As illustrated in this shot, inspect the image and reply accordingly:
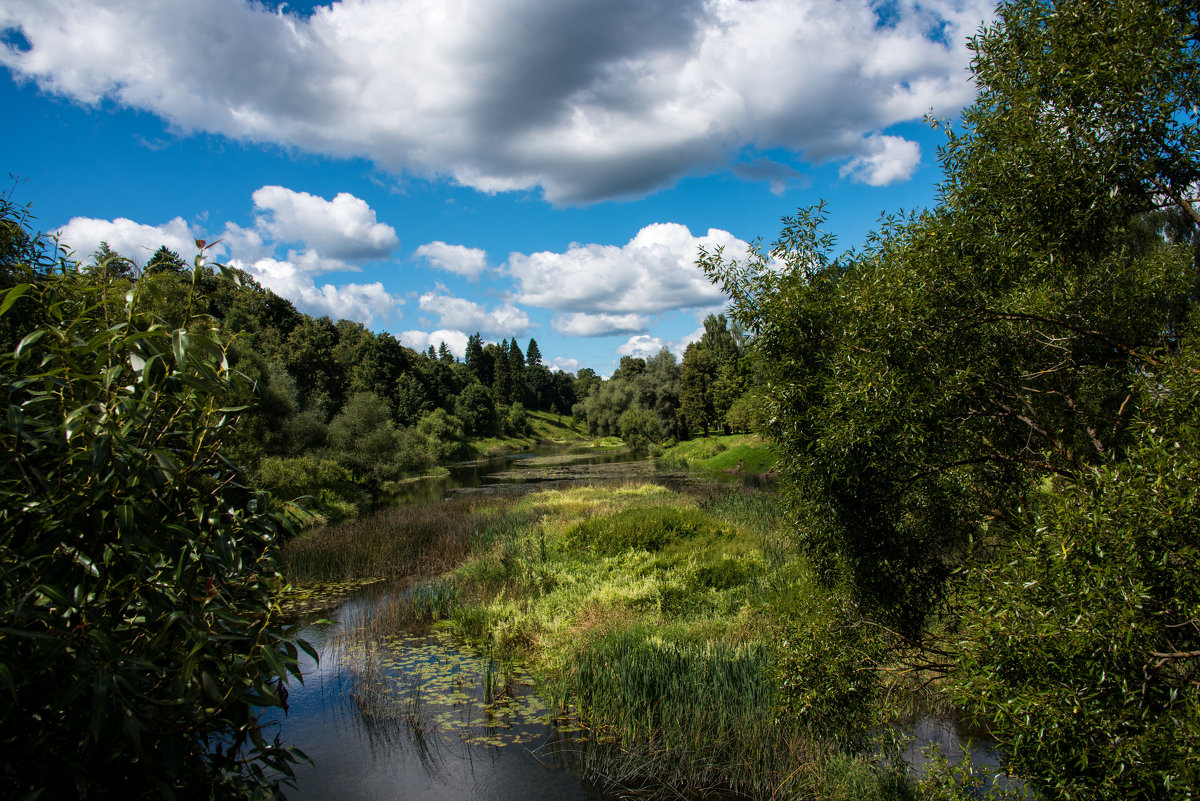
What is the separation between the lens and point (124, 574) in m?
2.50

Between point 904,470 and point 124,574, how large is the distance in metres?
5.99

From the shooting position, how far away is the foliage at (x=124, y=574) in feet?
7.25

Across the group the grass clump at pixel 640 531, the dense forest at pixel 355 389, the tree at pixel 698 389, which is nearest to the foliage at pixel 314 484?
the dense forest at pixel 355 389

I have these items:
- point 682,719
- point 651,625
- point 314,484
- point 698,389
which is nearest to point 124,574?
point 682,719

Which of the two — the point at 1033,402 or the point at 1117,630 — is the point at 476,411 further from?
the point at 1117,630

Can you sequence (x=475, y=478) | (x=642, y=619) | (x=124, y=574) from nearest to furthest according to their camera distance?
(x=124, y=574) < (x=642, y=619) < (x=475, y=478)

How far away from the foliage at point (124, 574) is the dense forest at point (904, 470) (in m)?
0.02

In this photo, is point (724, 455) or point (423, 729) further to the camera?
point (724, 455)

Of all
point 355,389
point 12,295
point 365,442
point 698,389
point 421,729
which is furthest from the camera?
point 698,389

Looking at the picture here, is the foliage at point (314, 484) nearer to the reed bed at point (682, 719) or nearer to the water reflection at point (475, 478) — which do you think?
the water reflection at point (475, 478)

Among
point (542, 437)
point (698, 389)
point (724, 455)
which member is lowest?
point (724, 455)

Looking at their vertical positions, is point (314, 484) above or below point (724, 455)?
above

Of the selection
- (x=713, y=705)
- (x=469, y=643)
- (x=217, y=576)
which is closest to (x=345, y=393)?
(x=469, y=643)

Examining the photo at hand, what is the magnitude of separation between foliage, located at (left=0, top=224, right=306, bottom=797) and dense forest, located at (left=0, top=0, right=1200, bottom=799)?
2 cm
